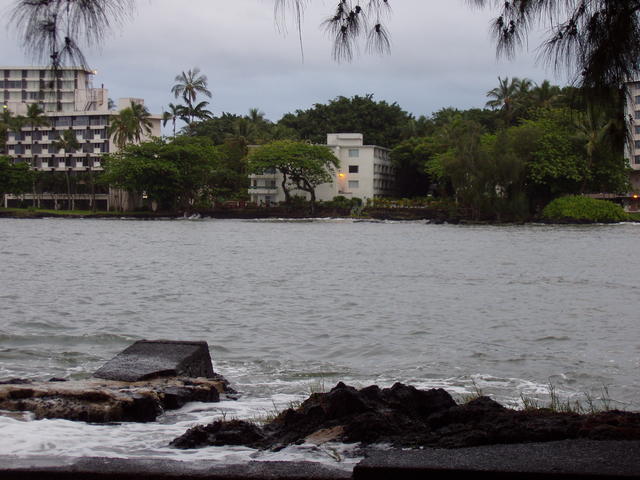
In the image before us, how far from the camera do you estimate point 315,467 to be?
3855 millimetres

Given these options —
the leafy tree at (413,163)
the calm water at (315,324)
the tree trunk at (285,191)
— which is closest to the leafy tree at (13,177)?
the tree trunk at (285,191)

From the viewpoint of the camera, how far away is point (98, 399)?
5949 millimetres

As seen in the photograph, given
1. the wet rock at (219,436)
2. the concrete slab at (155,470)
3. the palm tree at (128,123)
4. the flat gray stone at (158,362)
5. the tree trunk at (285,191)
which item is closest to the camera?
the concrete slab at (155,470)

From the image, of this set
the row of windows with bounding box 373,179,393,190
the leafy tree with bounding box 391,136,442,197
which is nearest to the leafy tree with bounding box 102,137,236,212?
the row of windows with bounding box 373,179,393,190

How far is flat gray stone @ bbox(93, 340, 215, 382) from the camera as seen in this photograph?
7016 mm

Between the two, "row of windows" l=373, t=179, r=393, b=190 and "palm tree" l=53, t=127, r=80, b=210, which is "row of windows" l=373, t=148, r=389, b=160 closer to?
"row of windows" l=373, t=179, r=393, b=190

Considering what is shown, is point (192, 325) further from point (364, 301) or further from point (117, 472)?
point (117, 472)

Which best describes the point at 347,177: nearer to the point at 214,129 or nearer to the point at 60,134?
the point at 214,129

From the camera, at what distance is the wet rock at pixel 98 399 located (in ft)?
19.0

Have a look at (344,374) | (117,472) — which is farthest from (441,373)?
(117,472)

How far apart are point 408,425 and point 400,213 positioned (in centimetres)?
7718

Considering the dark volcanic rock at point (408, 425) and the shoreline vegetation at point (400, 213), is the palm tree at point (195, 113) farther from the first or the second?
the dark volcanic rock at point (408, 425)

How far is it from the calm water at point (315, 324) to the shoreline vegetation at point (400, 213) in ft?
136

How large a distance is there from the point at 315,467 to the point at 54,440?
2.16 metres
